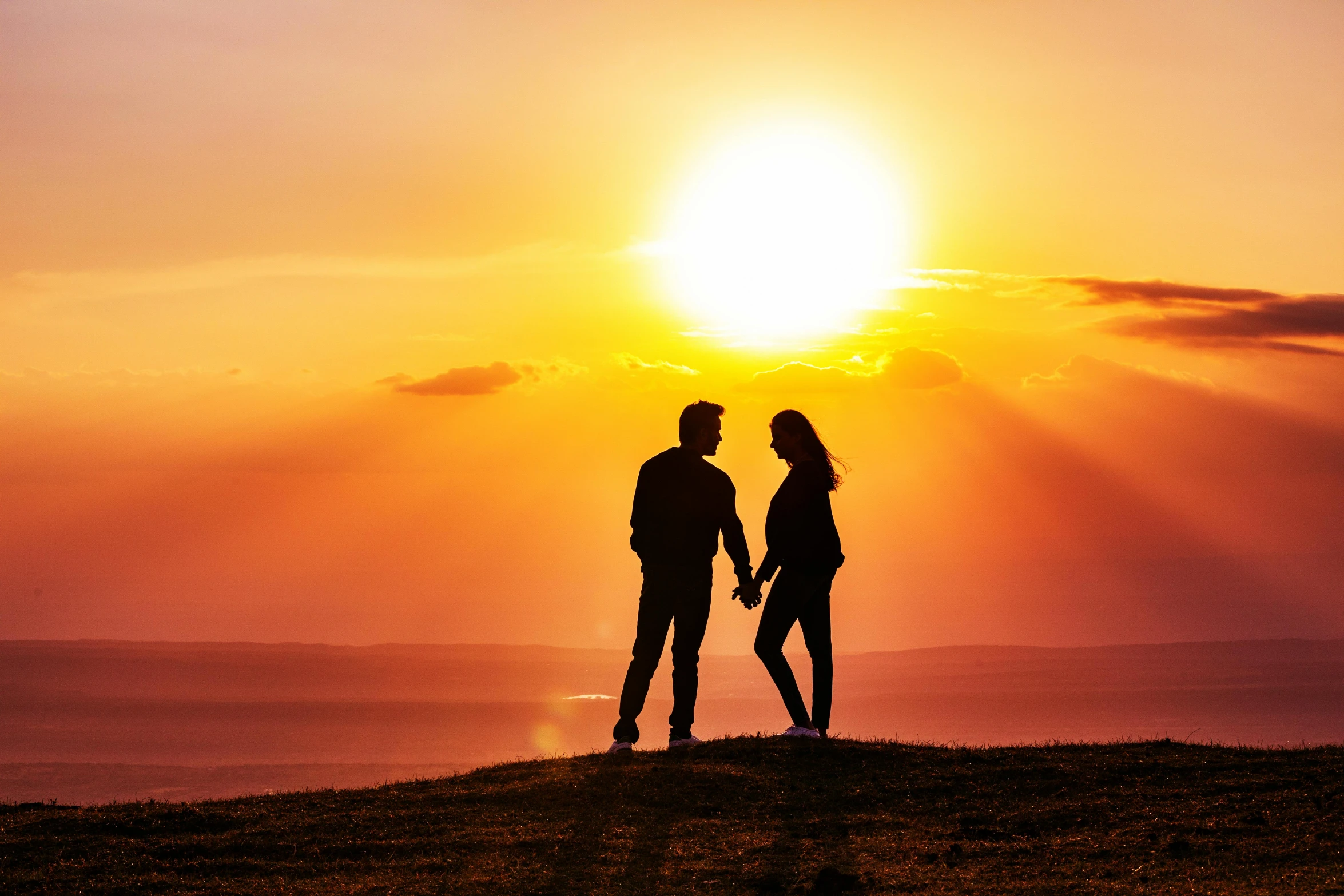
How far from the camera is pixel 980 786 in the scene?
1320 centimetres

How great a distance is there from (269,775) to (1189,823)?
180959 mm

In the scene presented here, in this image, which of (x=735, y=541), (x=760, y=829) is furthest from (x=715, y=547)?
(x=760, y=829)

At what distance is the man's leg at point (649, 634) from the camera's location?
1488cm

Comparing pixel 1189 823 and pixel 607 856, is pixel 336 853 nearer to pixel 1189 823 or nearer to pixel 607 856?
pixel 607 856

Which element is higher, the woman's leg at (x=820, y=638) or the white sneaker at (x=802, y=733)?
the woman's leg at (x=820, y=638)

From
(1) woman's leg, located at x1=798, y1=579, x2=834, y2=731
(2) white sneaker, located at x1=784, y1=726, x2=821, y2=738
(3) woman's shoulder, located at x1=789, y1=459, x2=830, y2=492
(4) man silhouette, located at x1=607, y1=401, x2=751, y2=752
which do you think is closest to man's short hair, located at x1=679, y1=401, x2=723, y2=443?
(4) man silhouette, located at x1=607, y1=401, x2=751, y2=752

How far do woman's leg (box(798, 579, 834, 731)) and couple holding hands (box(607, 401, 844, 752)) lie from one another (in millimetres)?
14

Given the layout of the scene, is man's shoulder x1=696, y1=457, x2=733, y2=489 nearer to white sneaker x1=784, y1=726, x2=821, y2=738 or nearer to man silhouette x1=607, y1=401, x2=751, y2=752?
man silhouette x1=607, y1=401, x2=751, y2=752

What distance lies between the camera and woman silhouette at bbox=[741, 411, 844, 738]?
48.2 ft

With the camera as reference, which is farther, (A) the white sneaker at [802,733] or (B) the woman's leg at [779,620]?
(A) the white sneaker at [802,733]

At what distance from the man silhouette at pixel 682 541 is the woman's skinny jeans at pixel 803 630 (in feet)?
1.38

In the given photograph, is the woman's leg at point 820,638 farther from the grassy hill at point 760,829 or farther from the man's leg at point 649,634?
the man's leg at point 649,634

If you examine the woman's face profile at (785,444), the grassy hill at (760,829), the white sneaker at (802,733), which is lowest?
the grassy hill at (760,829)

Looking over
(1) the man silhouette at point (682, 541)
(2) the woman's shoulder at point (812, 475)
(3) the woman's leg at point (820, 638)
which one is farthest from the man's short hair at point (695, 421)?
(3) the woman's leg at point (820, 638)
